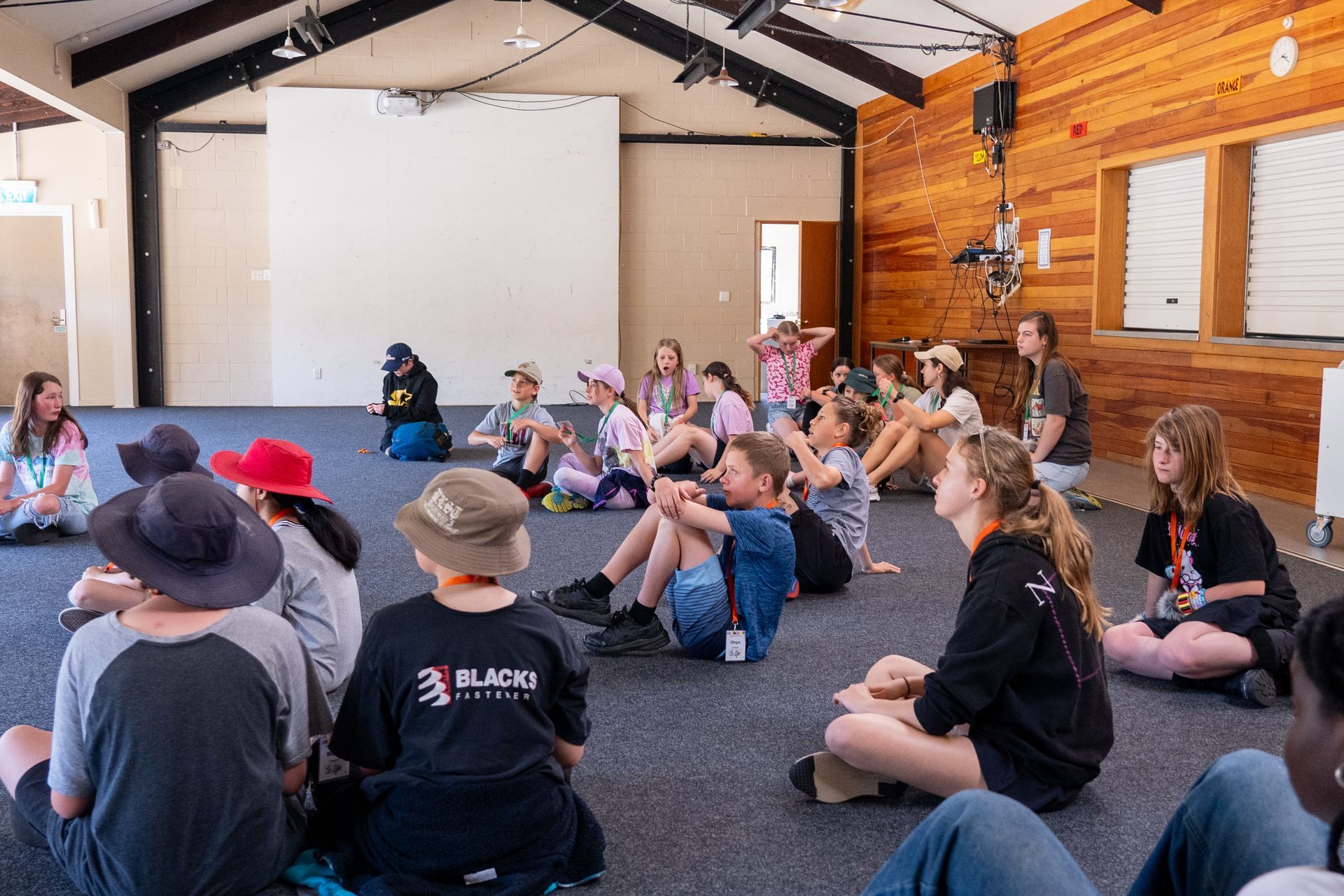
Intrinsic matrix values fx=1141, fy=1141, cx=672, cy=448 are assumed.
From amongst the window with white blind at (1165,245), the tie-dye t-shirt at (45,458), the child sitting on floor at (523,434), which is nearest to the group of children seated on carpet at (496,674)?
the tie-dye t-shirt at (45,458)

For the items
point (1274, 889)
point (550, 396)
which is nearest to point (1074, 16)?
point (550, 396)

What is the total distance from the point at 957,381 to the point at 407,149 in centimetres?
822

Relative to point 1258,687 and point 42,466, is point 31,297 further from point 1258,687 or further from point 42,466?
point 1258,687

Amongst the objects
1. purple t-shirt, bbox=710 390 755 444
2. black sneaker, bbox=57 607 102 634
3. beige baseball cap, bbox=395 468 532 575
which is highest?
beige baseball cap, bbox=395 468 532 575

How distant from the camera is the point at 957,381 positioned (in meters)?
6.75

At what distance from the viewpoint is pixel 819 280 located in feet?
44.9

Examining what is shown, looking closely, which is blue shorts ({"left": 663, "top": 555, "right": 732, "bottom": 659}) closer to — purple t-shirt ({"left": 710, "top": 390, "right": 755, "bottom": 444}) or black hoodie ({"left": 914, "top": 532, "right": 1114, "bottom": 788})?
black hoodie ({"left": 914, "top": 532, "right": 1114, "bottom": 788})

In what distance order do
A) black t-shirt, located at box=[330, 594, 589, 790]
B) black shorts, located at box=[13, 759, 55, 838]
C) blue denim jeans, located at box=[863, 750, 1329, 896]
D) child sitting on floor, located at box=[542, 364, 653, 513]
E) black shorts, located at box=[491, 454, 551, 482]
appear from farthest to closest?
1. black shorts, located at box=[491, 454, 551, 482]
2. child sitting on floor, located at box=[542, 364, 653, 513]
3. black shorts, located at box=[13, 759, 55, 838]
4. black t-shirt, located at box=[330, 594, 589, 790]
5. blue denim jeans, located at box=[863, 750, 1329, 896]

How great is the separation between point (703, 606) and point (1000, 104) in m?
7.50

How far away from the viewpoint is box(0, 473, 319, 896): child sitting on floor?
1894mm

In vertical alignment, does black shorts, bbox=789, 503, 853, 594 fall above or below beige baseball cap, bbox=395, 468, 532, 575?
below

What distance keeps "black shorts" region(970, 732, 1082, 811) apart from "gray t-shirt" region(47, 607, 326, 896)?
1471 mm

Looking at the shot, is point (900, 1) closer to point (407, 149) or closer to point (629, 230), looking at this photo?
point (629, 230)

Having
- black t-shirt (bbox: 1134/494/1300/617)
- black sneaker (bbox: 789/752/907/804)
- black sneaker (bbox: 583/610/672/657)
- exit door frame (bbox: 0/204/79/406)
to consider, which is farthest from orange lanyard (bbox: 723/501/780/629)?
exit door frame (bbox: 0/204/79/406)
